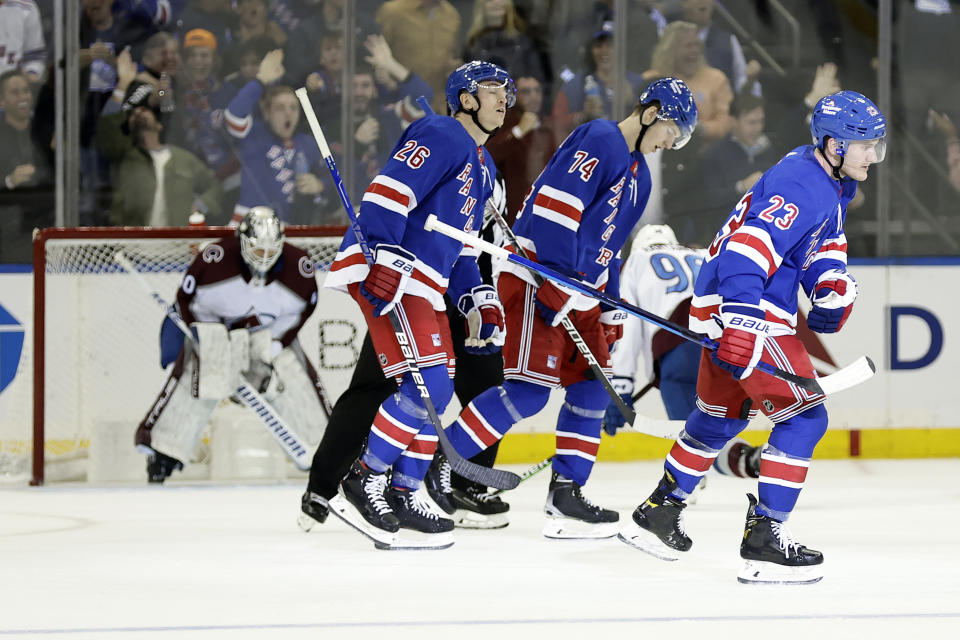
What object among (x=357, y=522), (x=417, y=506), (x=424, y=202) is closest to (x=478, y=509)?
(x=417, y=506)

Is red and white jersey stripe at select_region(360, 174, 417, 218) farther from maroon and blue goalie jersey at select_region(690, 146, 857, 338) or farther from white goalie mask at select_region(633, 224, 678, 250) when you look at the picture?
white goalie mask at select_region(633, 224, 678, 250)

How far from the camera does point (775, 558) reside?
2.94m

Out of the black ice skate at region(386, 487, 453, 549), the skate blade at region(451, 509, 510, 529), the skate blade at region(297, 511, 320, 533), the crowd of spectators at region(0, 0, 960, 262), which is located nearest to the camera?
the black ice skate at region(386, 487, 453, 549)

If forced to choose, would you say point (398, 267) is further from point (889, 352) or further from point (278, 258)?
point (889, 352)

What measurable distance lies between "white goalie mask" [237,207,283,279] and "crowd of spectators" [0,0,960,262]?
32.3 inches

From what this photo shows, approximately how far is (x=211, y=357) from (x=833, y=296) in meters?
2.27

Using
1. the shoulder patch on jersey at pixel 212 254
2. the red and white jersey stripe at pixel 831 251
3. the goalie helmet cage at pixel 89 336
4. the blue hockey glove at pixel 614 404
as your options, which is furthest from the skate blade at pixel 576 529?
the goalie helmet cage at pixel 89 336

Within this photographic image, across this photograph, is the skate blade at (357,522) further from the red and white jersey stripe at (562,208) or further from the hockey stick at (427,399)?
the red and white jersey stripe at (562,208)

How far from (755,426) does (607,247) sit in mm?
1986

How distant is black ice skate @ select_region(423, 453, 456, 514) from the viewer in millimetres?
3973

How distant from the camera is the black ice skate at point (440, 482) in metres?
3.97

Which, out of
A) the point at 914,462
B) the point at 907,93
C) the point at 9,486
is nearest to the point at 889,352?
the point at 914,462

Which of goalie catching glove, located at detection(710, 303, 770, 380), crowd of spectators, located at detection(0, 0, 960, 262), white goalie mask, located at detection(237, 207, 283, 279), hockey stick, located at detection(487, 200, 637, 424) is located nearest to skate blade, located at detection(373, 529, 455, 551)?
hockey stick, located at detection(487, 200, 637, 424)

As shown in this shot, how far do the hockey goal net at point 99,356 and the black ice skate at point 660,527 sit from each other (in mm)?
1956
